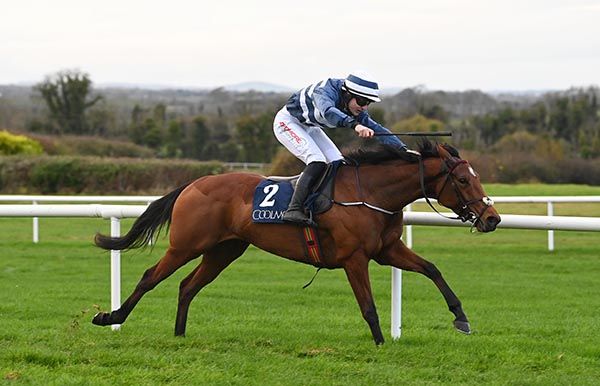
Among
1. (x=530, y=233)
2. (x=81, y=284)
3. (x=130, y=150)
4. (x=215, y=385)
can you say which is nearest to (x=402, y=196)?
(x=215, y=385)

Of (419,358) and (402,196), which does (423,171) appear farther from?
(419,358)

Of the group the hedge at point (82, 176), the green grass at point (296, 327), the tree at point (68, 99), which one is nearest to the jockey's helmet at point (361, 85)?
the green grass at point (296, 327)

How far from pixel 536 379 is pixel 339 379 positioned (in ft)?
3.55

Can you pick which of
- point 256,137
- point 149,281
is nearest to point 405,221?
point 149,281

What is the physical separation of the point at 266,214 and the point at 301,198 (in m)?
0.29

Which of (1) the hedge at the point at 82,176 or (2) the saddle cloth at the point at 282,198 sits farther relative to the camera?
(1) the hedge at the point at 82,176

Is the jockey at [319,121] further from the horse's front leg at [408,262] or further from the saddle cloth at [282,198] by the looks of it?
the horse's front leg at [408,262]

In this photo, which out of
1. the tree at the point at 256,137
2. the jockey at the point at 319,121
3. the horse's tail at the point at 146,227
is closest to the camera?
the jockey at the point at 319,121

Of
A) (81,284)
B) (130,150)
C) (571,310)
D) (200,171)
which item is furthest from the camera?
(130,150)

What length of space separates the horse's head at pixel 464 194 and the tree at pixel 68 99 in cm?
5100

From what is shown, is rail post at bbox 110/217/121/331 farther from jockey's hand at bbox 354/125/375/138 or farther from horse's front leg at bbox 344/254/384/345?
jockey's hand at bbox 354/125/375/138

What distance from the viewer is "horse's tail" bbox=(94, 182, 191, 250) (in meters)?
6.82

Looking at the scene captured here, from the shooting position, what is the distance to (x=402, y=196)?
6340 millimetres

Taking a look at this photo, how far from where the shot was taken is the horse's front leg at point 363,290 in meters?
6.20
